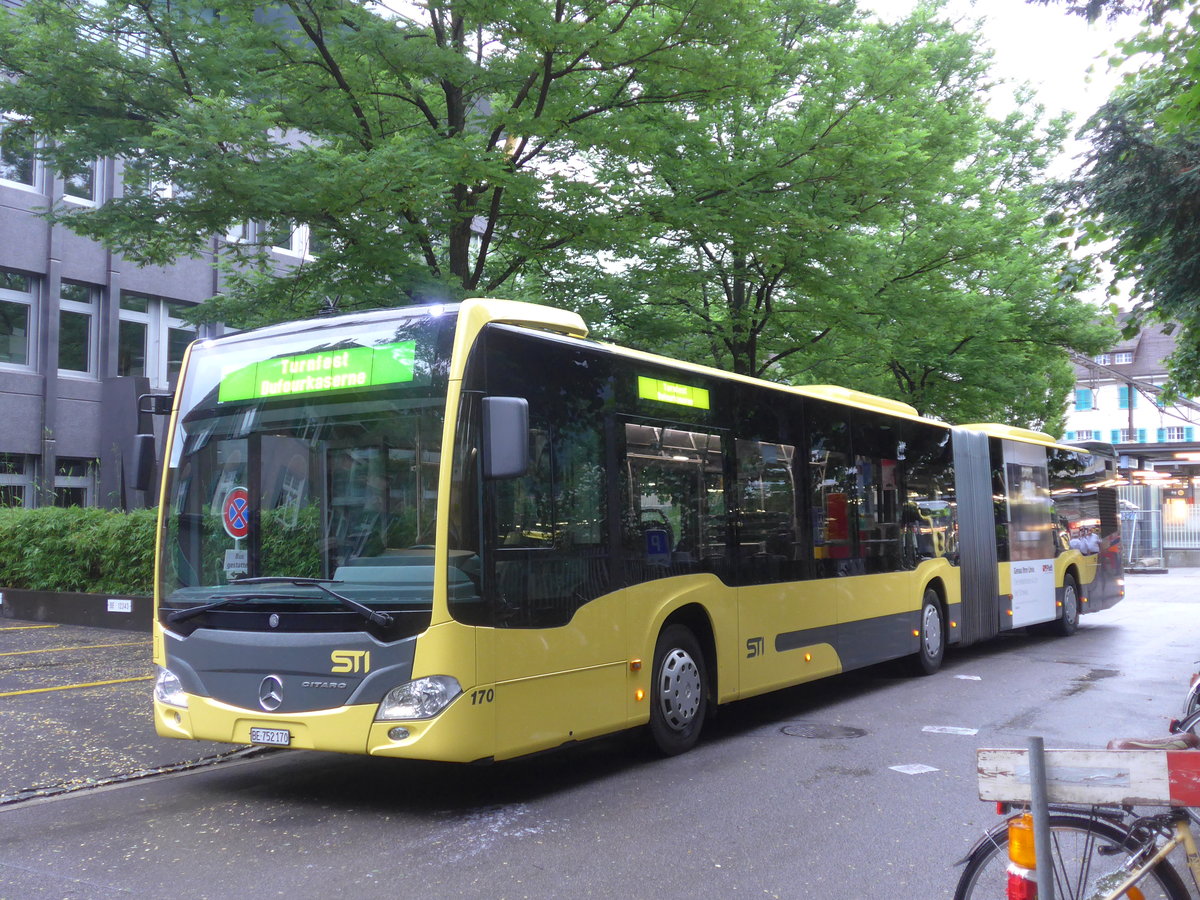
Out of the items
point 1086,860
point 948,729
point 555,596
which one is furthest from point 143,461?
point 948,729

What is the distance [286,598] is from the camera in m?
6.77

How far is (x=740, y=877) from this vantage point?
17.8ft

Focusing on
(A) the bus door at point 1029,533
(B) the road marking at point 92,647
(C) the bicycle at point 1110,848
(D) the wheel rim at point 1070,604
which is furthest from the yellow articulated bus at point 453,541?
(D) the wheel rim at point 1070,604

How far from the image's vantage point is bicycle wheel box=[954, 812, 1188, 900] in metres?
3.45

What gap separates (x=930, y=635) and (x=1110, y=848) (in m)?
10.1

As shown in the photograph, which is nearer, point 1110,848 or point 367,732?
point 1110,848

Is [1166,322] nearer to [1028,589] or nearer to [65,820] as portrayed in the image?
[1028,589]

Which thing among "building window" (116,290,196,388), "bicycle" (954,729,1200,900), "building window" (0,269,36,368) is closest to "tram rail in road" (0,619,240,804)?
"bicycle" (954,729,1200,900)

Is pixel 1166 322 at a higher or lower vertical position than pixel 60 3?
lower

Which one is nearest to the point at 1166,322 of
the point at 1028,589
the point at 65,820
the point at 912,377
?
the point at 1028,589

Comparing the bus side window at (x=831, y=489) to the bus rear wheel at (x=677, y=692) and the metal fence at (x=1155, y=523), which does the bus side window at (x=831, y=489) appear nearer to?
the bus rear wheel at (x=677, y=692)

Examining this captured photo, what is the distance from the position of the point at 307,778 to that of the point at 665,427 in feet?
11.9

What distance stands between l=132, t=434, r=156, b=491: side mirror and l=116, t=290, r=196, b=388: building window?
738 inches

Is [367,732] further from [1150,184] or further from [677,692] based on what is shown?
[1150,184]
